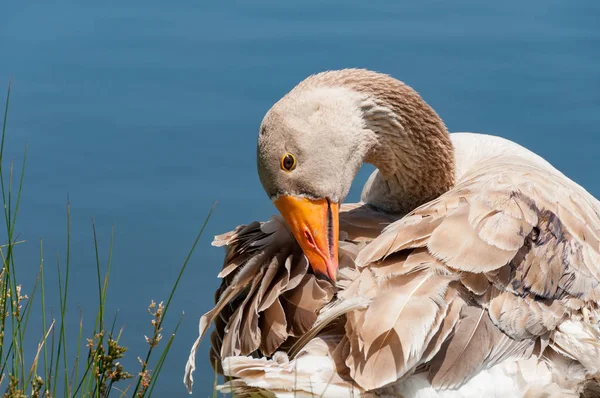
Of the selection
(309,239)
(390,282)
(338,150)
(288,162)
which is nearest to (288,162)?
(288,162)

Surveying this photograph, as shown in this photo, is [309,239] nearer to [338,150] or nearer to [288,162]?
[288,162]

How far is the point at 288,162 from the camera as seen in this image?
507 centimetres

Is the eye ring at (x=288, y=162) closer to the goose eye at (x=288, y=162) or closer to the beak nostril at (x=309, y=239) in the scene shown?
the goose eye at (x=288, y=162)

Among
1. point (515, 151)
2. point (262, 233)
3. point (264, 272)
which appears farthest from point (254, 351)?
point (515, 151)

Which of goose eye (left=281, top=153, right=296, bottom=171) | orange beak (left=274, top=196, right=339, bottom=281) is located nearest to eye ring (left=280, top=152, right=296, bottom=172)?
goose eye (left=281, top=153, right=296, bottom=171)

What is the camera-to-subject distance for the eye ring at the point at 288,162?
506cm

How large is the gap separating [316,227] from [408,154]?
122 centimetres

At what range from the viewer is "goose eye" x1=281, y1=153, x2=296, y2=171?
5.06 meters

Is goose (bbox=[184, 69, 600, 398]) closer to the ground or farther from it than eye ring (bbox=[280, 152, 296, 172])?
closer to the ground

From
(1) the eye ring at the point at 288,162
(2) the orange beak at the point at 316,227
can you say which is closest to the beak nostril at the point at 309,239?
(2) the orange beak at the point at 316,227

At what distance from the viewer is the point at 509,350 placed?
15.0ft

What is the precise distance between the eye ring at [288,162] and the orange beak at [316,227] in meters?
0.14

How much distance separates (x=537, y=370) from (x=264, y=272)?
50.7 inches

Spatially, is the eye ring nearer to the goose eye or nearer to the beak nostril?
the goose eye
